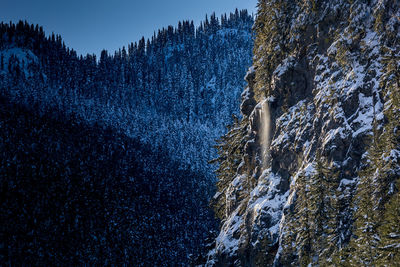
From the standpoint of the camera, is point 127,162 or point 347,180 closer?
point 347,180

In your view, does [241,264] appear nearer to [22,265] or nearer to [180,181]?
[22,265]

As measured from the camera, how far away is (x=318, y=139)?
24734 millimetres

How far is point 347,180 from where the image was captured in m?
21.2

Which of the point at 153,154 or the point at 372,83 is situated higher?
the point at 153,154

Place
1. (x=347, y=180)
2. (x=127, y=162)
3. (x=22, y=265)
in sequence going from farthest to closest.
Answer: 1. (x=127, y=162)
2. (x=22, y=265)
3. (x=347, y=180)

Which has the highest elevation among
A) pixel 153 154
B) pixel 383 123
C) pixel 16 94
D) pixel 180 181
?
pixel 16 94

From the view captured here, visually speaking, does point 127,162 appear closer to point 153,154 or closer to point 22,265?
point 153,154

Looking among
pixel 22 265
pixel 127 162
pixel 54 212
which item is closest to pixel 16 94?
pixel 127 162

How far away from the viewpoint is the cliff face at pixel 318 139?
19.0 m

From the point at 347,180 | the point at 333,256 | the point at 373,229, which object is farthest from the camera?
the point at 347,180

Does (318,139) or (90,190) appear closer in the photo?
(318,139)

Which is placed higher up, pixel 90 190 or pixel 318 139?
pixel 90 190

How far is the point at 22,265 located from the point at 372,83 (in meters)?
99.3

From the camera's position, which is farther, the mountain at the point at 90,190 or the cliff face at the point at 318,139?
the mountain at the point at 90,190
